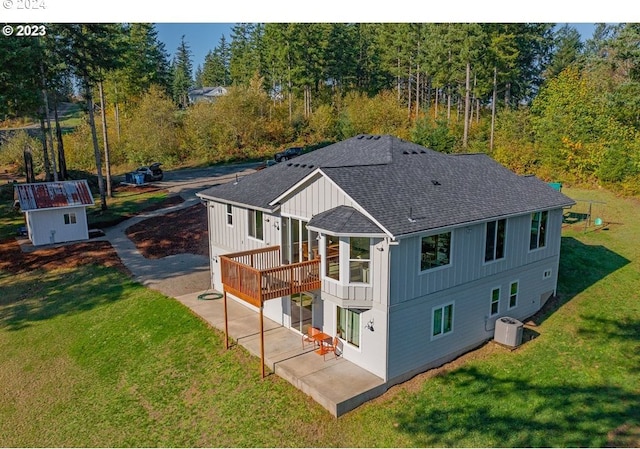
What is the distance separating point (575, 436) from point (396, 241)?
6299 millimetres

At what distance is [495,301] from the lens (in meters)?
16.3

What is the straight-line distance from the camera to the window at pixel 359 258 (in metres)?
13.2

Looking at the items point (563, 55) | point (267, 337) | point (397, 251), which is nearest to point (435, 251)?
point (397, 251)

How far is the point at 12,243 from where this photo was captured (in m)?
27.3

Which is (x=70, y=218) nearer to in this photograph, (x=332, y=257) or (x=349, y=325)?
(x=332, y=257)

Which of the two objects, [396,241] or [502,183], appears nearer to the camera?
[396,241]

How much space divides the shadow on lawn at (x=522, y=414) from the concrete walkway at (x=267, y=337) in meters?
1.57

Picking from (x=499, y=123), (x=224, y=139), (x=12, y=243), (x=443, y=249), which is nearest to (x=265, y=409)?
(x=443, y=249)

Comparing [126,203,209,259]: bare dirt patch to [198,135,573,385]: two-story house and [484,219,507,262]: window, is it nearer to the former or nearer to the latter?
[198,135,573,385]: two-story house

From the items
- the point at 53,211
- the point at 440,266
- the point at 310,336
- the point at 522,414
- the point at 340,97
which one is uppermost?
the point at 340,97

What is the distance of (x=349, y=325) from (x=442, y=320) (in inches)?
113

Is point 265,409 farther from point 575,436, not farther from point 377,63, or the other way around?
point 377,63

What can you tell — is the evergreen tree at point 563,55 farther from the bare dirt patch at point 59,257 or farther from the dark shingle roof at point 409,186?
the bare dirt patch at point 59,257

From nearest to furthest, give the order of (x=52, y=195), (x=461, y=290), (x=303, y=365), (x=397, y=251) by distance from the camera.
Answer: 1. (x=397, y=251)
2. (x=303, y=365)
3. (x=461, y=290)
4. (x=52, y=195)
